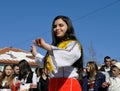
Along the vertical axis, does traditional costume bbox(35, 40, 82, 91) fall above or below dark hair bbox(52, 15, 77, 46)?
below

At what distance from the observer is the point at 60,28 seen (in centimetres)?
397

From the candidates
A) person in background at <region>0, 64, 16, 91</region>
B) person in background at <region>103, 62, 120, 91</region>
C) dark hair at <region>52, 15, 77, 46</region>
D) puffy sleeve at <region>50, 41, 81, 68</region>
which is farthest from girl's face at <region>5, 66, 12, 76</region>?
puffy sleeve at <region>50, 41, 81, 68</region>

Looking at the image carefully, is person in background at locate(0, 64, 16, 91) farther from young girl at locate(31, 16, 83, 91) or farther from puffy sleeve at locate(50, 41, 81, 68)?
puffy sleeve at locate(50, 41, 81, 68)

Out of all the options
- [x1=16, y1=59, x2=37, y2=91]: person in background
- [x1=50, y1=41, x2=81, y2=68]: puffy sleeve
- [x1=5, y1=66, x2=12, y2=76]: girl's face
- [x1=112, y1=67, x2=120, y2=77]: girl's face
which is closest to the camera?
[x1=50, y1=41, x2=81, y2=68]: puffy sleeve

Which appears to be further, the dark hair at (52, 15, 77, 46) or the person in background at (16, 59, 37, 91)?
the person in background at (16, 59, 37, 91)

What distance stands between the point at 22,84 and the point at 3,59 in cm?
2243

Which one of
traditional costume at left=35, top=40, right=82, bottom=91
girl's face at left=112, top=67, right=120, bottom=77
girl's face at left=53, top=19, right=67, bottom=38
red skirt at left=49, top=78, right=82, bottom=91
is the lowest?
red skirt at left=49, top=78, right=82, bottom=91

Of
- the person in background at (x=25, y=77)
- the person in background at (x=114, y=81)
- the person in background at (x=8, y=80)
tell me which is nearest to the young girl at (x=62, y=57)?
the person in background at (x=25, y=77)

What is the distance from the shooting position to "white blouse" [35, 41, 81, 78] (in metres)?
3.62

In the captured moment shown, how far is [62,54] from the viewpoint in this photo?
3629mm

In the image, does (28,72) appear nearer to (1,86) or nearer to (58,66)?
(1,86)

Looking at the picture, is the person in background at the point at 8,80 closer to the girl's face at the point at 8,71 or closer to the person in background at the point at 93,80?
the girl's face at the point at 8,71

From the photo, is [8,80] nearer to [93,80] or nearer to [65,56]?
[93,80]

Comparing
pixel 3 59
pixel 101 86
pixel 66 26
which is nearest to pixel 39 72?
pixel 101 86
